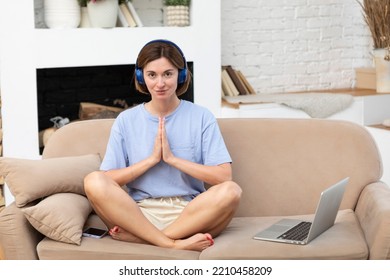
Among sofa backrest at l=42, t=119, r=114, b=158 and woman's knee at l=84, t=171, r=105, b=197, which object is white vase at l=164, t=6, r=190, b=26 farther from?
woman's knee at l=84, t=171, r=105, b=197

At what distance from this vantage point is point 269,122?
3.48 m

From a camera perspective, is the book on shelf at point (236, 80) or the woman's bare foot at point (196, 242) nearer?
the woman's bare foot at point (196, 242)

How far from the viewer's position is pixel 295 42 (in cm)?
630

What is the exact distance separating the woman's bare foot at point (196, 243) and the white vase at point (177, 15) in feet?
9.09

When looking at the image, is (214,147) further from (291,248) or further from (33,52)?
(33,52)

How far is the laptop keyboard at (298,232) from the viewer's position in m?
2.94

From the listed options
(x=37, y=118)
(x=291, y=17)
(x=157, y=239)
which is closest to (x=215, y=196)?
(x=157, y=239)

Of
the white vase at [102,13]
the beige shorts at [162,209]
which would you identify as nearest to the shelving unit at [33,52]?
the white vase at [102,13]

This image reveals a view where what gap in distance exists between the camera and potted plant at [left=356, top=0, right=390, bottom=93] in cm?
601

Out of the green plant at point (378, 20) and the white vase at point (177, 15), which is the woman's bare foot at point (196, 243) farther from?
the green plant at point (378, 20)

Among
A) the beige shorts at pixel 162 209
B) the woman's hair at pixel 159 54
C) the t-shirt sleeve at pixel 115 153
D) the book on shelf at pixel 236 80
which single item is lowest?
the beige shorts at pixel 162 209

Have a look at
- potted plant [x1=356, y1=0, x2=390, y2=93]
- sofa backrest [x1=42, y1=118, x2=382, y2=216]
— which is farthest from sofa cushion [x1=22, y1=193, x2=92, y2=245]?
potted plant [x1=356, y1=0, x2=390, y2=93]

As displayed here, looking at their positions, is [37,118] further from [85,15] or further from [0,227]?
[0,227]
